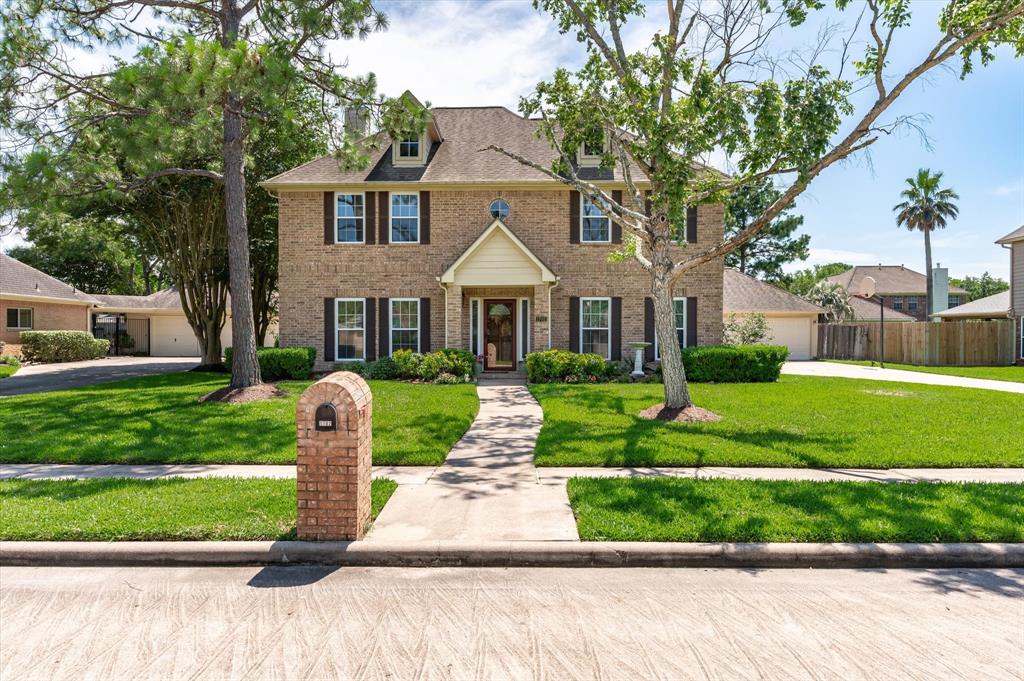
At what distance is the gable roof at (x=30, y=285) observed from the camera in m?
25.1

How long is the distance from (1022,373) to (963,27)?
658 inches

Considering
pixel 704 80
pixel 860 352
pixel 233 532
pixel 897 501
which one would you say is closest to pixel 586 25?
pixel 704 80

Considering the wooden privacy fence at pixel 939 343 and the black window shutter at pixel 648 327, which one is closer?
the black window shutter at pixel 648 327

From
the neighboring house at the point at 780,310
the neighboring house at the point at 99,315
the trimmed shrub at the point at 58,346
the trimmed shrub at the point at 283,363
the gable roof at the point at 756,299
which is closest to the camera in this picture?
the trimmed shrub at the point at 283,363

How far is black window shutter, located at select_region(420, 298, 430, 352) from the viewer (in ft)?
55.2

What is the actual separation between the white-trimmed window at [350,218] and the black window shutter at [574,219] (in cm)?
635

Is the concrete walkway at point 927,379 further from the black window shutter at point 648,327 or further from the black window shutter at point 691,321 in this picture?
the black window shutter at point 648,327

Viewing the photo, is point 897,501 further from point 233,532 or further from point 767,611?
point 233,532

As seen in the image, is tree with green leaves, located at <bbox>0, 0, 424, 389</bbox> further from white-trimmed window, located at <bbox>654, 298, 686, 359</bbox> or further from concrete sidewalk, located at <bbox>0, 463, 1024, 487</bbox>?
white-trimmed window, located at <bbox>654, 298, 686, 359</bbox>

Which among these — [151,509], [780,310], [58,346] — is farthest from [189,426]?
[780,310]

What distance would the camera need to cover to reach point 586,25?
10617 millimetres

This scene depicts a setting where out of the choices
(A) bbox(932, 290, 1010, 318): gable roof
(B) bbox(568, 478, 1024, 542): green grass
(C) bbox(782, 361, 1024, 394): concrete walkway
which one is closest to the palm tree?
(A) bbox(932, 290, 1010, 318): gable roof

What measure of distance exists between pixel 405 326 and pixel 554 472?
11.0 metres

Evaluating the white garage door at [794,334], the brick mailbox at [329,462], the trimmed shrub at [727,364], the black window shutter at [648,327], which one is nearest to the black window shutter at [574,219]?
the black window shutter at [648,327]
